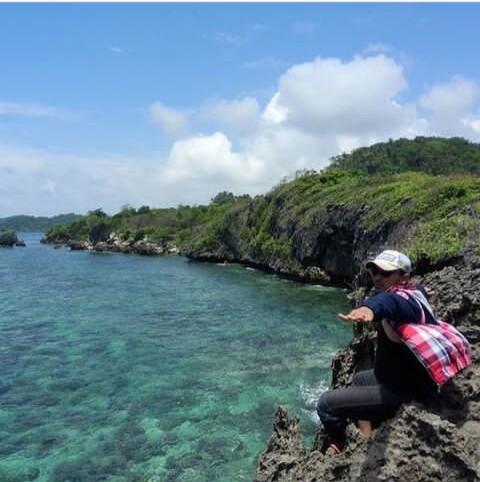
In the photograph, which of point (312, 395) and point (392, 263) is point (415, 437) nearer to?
point (392, 263)

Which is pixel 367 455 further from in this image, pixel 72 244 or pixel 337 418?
pixel 72 244

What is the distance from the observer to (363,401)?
246 inches

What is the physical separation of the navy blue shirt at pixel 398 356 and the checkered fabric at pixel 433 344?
0.09 meters

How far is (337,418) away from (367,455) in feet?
2.31

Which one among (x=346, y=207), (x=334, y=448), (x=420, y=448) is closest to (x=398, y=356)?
(x=420, y=448)

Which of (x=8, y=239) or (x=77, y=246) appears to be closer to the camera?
(x=77, y=246)

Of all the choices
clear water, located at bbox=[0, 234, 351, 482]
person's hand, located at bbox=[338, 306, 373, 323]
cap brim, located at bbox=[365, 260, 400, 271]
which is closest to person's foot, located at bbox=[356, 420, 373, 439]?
person's hand, located at bbox=[338, 306, 373, 323]

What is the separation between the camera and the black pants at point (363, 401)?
6172mm

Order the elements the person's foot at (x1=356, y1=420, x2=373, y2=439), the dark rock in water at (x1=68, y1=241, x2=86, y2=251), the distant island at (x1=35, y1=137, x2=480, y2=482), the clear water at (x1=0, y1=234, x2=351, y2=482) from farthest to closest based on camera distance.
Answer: the dark rock in water at (x1=68, y1=241, x2=86, y2=251), the clear water at (x1=0, y1=234, x2=351, y2=482), the person's foot at (x1=356, y1=420, x2=373, y2=439), the distant island at (x1=35, y1=137, x2=480, y2=482)

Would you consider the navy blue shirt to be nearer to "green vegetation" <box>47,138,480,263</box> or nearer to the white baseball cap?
the white baseball cap

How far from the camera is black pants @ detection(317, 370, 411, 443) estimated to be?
6.17 metres

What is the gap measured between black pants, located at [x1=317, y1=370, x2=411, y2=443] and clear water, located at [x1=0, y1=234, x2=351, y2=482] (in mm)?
7858

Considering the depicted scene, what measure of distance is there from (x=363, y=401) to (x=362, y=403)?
27 mm

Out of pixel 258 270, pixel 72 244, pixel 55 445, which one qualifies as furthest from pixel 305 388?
pixel 72 244
